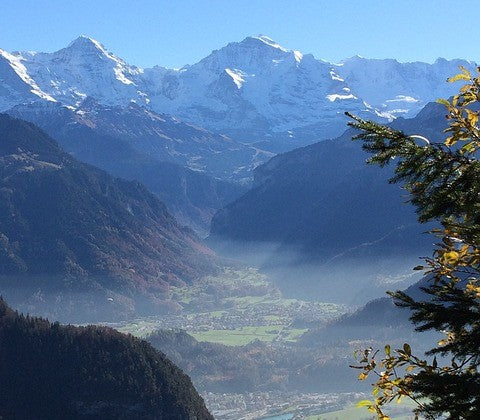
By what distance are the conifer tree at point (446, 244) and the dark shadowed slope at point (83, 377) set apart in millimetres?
88402

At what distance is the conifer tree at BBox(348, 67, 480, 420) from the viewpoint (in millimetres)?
10492

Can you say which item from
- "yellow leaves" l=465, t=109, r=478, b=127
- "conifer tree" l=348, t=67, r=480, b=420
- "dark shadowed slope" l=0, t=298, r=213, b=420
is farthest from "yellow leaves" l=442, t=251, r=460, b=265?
"dark shadowed slope" l=0, t=298, r=213, b=420

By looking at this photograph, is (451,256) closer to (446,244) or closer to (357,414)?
(446,244)

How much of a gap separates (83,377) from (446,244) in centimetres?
9874

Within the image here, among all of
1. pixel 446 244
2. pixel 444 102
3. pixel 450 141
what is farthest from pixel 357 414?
pixel 444 102

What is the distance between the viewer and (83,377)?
10331 cm

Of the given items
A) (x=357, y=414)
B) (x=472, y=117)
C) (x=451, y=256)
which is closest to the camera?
(x=451, y=256)

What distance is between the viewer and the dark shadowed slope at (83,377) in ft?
317

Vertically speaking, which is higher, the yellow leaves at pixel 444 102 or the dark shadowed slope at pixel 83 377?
the dark shadowed slope at pixel 83 377

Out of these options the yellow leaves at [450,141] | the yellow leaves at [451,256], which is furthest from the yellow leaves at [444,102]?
the yellow leaves at [451,256]

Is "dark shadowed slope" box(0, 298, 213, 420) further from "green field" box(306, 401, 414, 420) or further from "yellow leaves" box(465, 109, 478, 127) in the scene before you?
"yellow leaves" box(465, 109, 478, 127)

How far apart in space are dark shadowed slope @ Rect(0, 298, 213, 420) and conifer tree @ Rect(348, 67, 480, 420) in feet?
290

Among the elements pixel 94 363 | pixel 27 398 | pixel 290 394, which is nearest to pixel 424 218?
pixel 27 398

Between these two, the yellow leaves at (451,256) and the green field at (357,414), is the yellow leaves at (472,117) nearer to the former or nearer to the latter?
the yellow leaves at (451,256)
